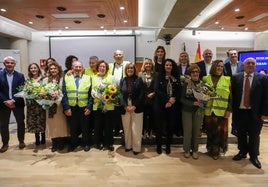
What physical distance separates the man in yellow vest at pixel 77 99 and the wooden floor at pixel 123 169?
513 mm

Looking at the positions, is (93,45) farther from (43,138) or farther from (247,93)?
(247,93)

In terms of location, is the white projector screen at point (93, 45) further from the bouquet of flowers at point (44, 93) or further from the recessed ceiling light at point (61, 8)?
the bouquet of flowers at point (44, 93)

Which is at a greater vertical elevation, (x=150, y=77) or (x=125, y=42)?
(x=125, y=42)

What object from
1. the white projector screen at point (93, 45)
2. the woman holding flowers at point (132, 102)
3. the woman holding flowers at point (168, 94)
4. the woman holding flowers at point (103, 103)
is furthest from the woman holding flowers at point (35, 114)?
the white projector screen at point (93, 45)

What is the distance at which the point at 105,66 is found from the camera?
378cm

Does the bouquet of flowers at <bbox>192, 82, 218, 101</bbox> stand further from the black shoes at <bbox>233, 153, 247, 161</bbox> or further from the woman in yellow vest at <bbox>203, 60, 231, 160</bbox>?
the black shoes at <bbox>233, 153, 247, 161</bbox>

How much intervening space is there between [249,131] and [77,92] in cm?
261

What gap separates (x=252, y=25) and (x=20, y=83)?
704cm

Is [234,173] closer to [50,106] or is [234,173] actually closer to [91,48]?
[50,106]

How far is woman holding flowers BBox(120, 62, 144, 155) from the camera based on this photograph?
3596 millimetres

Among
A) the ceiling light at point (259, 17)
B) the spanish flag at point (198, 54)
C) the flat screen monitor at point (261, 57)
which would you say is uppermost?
the ceiling light at point (259, 17)

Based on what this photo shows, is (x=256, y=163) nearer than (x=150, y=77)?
→ Yes

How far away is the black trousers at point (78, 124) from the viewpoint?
12.3 ft

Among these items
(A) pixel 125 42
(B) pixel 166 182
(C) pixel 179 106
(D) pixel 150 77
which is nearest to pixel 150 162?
(B) pixel 166 182
